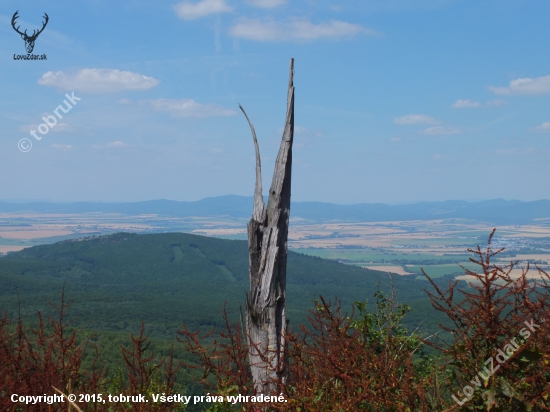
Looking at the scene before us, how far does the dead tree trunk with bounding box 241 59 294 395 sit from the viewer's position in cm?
375

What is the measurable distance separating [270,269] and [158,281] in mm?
88349

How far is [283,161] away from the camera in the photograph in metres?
4.18

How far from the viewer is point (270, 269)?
3961mm

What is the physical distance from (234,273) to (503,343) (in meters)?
96.6

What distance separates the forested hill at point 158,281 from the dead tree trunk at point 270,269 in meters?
37.7

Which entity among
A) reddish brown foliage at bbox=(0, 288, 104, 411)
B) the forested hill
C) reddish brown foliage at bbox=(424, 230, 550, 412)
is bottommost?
the forested hill

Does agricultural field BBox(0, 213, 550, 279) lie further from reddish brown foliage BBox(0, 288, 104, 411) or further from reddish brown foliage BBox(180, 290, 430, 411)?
reddish brown foliage BBox(0, 288, 104, 411)

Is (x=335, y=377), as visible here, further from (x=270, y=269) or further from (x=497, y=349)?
(x=270, y=269)

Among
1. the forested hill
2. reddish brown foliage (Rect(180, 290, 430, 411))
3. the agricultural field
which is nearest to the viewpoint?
reddish brown foliage (Rect(180, 290, 430, 411))

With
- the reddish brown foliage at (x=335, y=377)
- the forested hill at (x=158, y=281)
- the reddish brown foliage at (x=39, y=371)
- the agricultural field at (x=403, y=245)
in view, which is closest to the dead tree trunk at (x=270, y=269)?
the reddish brown foliage at (x=335, y=377)

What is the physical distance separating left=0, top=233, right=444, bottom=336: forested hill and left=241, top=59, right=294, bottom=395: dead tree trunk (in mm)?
37746

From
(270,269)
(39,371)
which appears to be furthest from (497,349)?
(39,371)

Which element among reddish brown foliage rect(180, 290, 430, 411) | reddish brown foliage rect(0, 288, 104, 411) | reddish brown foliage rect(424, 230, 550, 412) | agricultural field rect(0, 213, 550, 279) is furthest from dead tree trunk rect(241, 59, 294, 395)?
agricultural field rect(0, 213, 550, 279)

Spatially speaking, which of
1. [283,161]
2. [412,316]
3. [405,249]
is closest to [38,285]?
[412,316]
